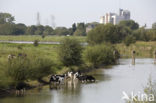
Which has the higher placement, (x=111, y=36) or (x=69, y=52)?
(x=111, y=36)

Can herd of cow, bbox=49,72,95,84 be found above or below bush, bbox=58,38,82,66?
below

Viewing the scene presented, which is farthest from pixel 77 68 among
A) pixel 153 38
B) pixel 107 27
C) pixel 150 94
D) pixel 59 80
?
pixel 153 38

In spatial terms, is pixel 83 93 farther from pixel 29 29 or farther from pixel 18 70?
pixel 29 29

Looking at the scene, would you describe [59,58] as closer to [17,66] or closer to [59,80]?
[59,80]

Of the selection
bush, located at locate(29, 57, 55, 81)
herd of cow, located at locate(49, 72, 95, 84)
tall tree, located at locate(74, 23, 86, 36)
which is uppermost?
tall tree, located at locate(74, 23, 86, 36)

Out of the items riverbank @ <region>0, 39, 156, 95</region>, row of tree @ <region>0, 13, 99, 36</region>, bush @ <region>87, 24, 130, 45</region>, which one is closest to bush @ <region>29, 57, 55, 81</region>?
riverbank @ <region>0, 39, 156, 95</region>

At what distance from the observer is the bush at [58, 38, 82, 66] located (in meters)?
37.6

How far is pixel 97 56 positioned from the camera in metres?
46.6

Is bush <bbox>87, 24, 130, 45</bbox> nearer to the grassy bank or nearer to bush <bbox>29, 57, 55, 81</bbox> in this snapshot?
the grassy bank

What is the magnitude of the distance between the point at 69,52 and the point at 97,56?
9.40m

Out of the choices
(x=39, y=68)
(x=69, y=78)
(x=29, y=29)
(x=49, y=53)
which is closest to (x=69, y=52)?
(x=69, y=78)

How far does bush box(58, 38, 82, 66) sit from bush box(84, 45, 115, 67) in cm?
591

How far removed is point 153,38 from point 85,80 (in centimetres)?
6644

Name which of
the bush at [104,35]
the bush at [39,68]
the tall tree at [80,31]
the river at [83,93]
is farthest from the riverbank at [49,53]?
the tall tree at [80,31]
